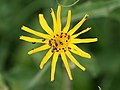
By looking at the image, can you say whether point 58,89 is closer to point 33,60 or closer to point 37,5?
point 33,60

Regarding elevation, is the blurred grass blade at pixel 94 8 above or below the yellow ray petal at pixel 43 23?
below

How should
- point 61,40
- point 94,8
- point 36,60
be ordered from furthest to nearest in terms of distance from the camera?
point 36,60 → point 94,8 → point 61,40

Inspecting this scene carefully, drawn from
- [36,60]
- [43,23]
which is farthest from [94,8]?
[36,60]

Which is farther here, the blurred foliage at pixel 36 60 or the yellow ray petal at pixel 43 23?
the blurred foliage at pixel 36 60

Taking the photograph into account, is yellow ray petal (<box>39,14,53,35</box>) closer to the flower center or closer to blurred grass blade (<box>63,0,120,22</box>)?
the flower center

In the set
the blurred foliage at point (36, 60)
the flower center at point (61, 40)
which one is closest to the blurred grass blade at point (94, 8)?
the flower center at point (61, 40)

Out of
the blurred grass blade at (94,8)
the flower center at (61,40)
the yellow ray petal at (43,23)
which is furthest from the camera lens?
the blurred grass blade at (94,8)

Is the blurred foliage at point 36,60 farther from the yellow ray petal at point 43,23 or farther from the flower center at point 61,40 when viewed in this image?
the yellow ray petal at point 43,23

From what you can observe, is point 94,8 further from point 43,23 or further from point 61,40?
point 43,23

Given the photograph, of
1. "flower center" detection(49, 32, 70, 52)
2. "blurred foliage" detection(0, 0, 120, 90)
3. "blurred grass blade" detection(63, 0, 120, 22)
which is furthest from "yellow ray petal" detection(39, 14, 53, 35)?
"blurred foliage" detection(0, 0, 120, 90)
